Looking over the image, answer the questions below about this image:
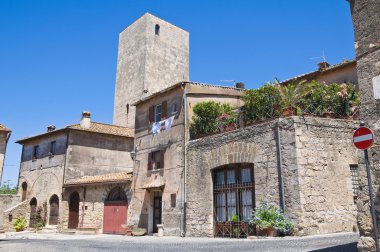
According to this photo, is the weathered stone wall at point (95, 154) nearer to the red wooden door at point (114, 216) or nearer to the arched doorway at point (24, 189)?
the red wooden door at point (114, 216)

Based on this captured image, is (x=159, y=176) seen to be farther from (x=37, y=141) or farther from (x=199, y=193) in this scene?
(x=37, y=141)

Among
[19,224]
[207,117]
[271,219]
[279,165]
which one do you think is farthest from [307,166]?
[19,224]

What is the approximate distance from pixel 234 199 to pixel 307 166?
3.58 m

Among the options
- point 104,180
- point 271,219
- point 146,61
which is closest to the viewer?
point 271,219

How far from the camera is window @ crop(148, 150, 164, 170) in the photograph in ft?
64.4

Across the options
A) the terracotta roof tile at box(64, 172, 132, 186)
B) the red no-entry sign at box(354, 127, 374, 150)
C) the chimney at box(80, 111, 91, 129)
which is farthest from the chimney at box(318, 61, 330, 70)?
the chimney at box(80, 111, 91, 129)

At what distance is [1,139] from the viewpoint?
23.4 meters

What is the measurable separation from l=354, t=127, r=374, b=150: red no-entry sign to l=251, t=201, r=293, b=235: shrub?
24.0ft

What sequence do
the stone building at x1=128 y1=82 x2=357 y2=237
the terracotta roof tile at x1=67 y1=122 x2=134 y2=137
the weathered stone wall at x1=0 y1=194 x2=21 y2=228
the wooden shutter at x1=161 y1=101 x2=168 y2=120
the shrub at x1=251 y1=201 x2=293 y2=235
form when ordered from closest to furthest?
the shrub at x1=251 y1=201 x2=293 y2=235 < the stone building at x1=128 y1=82 x2=357 y2=237 < the wooden shutter at x1=161 y1=101 x2=168 y2=120 < the terracotta roof tile at x1=67 y1=122 x2=134 y2=137 < the weathered stone wall at x1=0 y1=194 x2=21 y2=228

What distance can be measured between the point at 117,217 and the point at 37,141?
37.6 feet

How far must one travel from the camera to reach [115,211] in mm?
22219

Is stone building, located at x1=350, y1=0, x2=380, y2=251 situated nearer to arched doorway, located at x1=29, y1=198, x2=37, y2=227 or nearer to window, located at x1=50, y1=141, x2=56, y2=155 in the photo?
window, located at x1=50, y1=141, x2=56, y2=155

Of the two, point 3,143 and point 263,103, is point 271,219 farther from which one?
point 3,143

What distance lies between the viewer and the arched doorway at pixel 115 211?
854 inches
